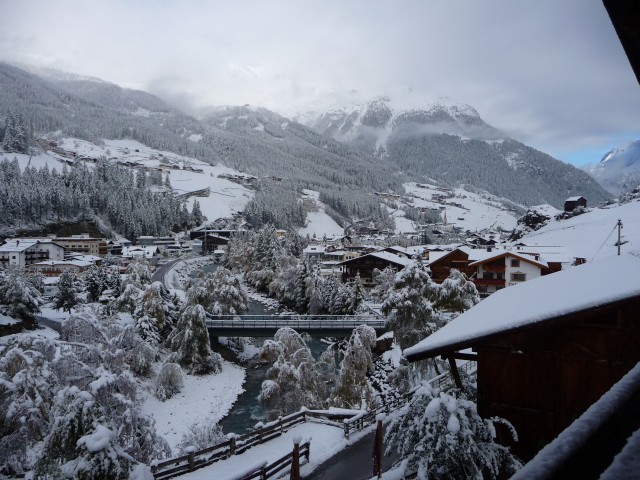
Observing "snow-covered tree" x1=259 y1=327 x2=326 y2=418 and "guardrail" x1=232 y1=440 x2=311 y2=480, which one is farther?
"snow-covered tree" x1=259 y1=327 x2=326 y2=418

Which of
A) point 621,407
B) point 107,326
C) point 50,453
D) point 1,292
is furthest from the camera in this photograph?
point 1,292

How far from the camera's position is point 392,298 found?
91.4ft

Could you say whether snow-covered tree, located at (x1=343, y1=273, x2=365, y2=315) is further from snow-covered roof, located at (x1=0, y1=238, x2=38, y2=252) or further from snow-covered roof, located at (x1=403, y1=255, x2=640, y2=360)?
snow-covered roof, located at (x1=0, y1=238, x2=38, y2=252)

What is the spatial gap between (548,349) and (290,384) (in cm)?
1561

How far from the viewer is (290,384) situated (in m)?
22.4

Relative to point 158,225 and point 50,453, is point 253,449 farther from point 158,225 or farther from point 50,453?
point 158,225

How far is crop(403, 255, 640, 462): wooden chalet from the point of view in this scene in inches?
326

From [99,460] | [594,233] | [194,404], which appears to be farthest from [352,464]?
[594,233]

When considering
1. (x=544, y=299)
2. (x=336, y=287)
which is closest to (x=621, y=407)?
(x=544, y=299)

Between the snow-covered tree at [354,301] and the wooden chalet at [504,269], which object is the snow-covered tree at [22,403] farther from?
the wooden chalet at [504,269]

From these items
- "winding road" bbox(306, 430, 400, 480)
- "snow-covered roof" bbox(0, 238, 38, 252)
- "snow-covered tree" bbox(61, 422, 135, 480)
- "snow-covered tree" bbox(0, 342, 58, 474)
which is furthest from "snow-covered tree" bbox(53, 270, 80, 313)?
"snow-covered tree" bbox(61, 422, 135, 480)

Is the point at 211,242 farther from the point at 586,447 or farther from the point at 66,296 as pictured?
the point at 586,447

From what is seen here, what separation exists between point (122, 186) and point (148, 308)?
11458 centimetres

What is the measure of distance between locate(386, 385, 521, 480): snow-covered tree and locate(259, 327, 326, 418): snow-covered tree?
16.3 meters
